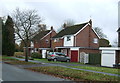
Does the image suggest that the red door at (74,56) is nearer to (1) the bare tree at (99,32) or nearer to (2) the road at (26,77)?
(2) the road at (26,77)

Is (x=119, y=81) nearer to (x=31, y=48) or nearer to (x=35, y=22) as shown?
(x=35, y=22)

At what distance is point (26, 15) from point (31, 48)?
28.8m

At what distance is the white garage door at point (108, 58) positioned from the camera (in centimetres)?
2572

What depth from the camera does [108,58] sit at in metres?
26.3

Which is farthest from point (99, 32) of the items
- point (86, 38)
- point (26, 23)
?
point (26, 23)

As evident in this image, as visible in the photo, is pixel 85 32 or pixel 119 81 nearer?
pixel 119 81

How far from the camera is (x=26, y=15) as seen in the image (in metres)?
26.4

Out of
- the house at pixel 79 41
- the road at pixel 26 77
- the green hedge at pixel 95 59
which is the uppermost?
the house at pixel 79 41

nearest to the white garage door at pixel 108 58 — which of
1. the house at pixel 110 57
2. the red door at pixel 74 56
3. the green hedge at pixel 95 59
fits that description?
the house at pixel 110 57

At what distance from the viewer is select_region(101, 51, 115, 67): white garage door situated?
25717mm

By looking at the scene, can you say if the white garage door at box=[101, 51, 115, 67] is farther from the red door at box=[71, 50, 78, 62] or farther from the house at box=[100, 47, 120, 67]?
the red door at box=[71, 50, 78, 62]

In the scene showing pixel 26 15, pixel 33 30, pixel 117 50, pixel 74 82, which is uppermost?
pixel 26 15

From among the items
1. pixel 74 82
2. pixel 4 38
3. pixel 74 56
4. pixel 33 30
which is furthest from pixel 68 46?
pixel 74 82

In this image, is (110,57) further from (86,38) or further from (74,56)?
(86,38)
